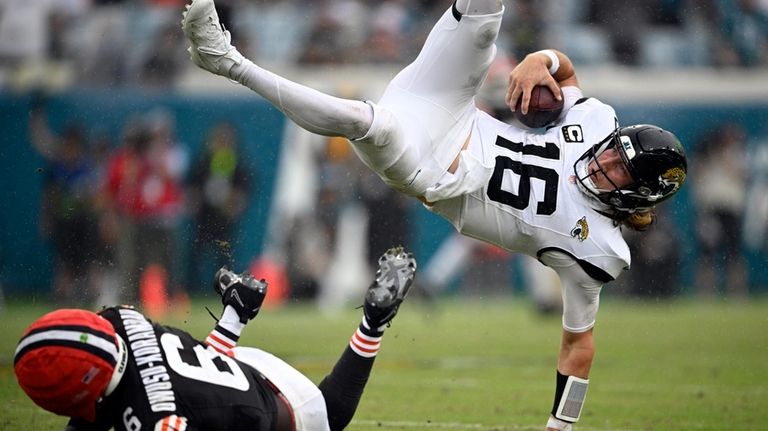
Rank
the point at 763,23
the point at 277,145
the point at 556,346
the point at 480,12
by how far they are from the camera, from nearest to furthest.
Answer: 1. the point at 480,12
2. the point at 556,346
3. the point at 763,23
4. the point at 277,145

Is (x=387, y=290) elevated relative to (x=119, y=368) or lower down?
lower down

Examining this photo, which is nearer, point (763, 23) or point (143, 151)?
point (143, 151)

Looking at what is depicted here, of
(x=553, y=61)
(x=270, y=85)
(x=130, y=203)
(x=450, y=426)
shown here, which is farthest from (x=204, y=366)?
(x=130, y=203)

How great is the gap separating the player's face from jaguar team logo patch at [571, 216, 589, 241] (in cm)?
17

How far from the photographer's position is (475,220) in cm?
500

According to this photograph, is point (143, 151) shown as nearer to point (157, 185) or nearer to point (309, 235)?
point (157, 185)

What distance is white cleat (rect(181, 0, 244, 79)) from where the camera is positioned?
179 inches

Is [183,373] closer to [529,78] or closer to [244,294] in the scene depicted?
[244,294]

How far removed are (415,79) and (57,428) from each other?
2344 millimetres

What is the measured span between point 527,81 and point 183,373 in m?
2.08

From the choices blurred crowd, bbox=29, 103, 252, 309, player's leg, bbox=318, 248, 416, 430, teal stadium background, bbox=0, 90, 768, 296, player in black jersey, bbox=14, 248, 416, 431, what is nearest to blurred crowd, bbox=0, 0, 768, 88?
teal stadium background, bbox=0, 90, 768, 296

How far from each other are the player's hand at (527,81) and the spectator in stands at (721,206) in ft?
25.9

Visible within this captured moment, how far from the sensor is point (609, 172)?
15.7 feet

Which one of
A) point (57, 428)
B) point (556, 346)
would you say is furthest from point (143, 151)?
point (57, 428)
